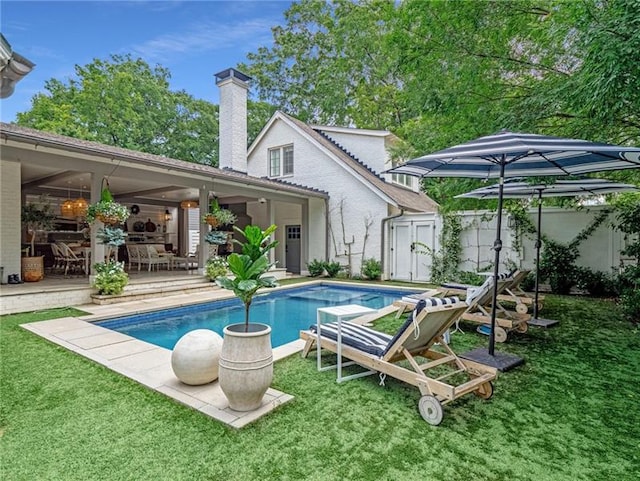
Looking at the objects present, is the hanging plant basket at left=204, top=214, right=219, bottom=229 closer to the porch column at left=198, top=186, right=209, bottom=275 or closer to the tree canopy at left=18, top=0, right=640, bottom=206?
the porch column at left=198, top=186, right=209, bottom=275

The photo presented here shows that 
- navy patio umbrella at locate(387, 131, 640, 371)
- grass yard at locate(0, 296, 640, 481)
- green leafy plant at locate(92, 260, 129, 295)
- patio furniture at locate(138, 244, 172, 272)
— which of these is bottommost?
grass yard at locate(0, 296, 640, 481)

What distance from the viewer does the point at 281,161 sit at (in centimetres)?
1706

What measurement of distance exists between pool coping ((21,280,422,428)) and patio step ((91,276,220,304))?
1.04 ft

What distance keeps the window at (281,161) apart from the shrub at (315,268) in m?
4.71

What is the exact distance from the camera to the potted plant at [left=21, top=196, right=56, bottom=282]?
9391 millimetres

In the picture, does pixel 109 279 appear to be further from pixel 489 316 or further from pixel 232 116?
pixel 232 116

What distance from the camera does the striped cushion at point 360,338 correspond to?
400cm

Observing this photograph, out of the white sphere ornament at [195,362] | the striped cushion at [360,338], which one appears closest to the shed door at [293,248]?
the striped cushion at [360,338]

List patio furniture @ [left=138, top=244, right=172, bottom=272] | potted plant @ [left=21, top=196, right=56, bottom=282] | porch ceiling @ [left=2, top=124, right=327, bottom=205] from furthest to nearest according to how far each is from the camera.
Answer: patio furniture @ [left=138, top=244, right=172, bottom=272], potted plant @ [left=21, top=196, right=56, bottom=282], porch ceiling @ [left=2, top=124, right=327, bottom=205]

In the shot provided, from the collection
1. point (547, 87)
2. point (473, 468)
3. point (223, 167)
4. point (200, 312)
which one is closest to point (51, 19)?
point (223, 167)

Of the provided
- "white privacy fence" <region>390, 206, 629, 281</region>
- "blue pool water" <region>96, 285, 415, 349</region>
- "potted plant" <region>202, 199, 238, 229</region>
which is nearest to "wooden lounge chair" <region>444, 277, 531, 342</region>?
"blue pool water" <region>96, 285, 415, 349</region>

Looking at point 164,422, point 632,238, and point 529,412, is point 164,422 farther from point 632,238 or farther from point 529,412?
point 632,238

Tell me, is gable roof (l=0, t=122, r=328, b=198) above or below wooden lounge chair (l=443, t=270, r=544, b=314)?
above

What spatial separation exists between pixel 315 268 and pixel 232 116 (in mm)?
7364
